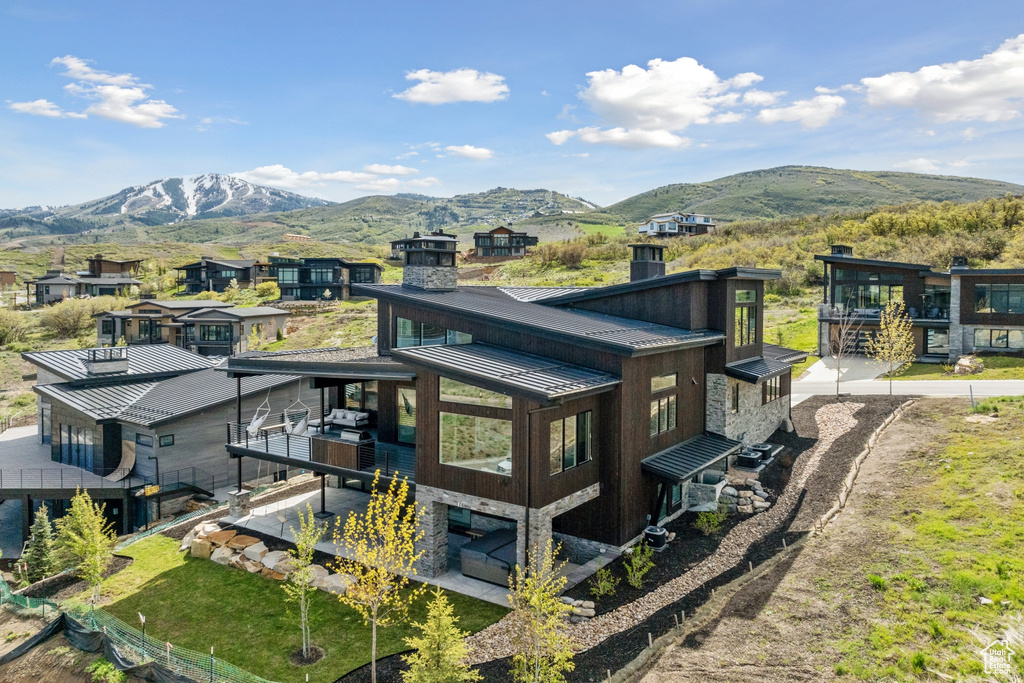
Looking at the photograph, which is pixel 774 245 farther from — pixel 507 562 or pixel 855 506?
pixel 507 562

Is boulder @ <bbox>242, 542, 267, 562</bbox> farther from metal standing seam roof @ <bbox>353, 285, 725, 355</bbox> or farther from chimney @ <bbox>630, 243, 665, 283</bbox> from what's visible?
chimney @ <bbox>630, 243, 665, 283</bbox>

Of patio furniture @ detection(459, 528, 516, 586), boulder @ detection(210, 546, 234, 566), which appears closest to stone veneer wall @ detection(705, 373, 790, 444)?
patio furniture @ detection(459, 528, 516, 586)

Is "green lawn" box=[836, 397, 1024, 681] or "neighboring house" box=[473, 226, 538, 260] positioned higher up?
"neighboring house" box=[473, 226, 538, 260]

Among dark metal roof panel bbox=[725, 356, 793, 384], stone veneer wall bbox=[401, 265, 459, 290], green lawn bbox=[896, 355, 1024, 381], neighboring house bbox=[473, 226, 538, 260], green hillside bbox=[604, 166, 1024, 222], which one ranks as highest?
green hillside bbox=[604, 166, 1024, 222]

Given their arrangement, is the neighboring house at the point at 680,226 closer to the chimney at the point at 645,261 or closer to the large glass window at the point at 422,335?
the chimney at the point at 645,261

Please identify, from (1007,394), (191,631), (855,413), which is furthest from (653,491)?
(1007,394)

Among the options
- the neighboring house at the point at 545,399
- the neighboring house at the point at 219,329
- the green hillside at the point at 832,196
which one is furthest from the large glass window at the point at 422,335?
the green hillside at the point at 832,196
